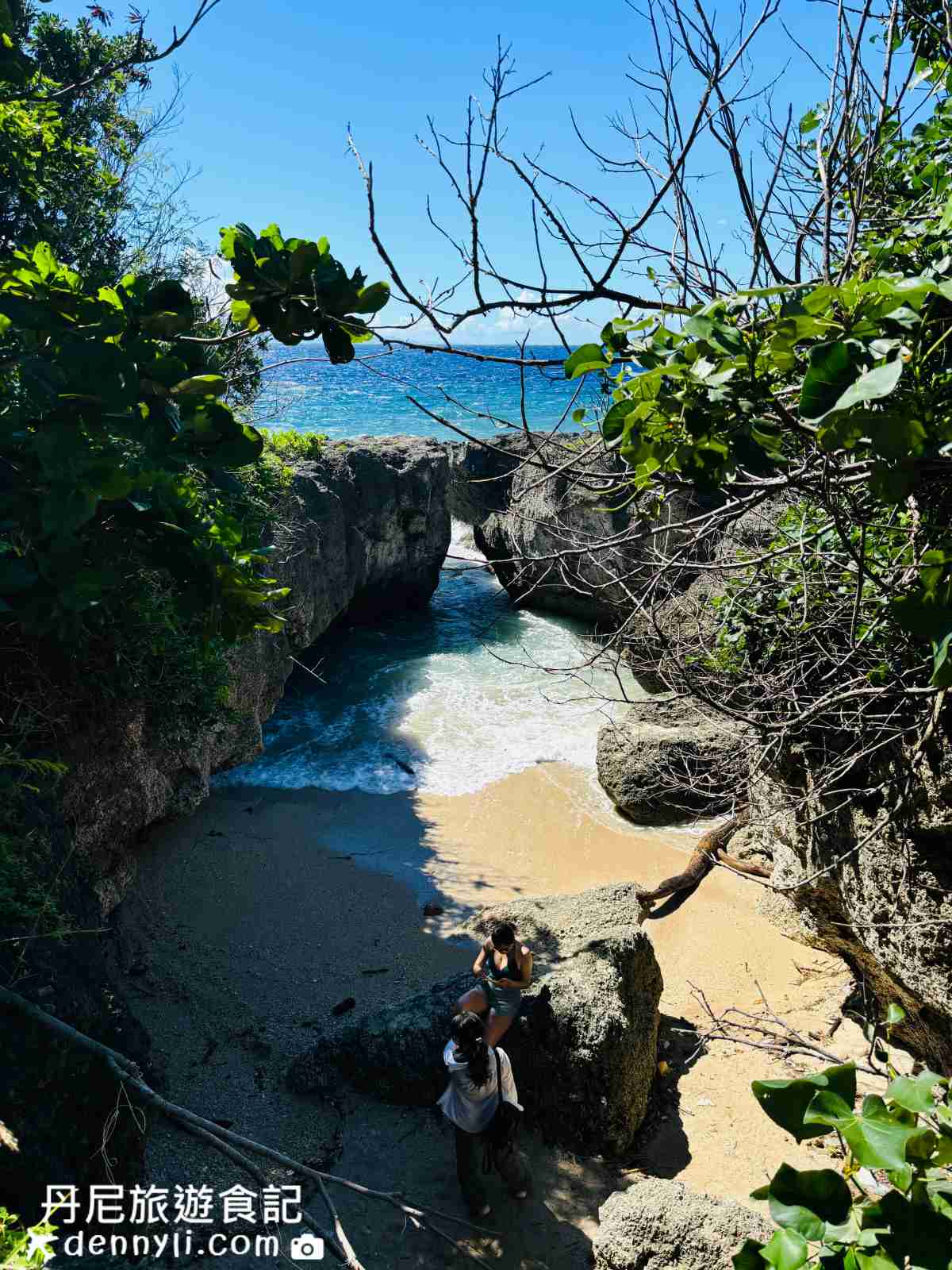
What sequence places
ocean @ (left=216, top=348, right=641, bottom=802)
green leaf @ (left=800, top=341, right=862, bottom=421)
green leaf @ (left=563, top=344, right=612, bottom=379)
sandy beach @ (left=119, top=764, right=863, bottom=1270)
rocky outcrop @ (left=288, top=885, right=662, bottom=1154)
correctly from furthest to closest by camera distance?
ocean @ (left=216, top=348, right=641, bottom=802), rocky outcrop @ (left=288, top=885, right=662, bottom=1154), sandy beach @ (left=119, top=764, right=863, bottom=1270), green leaf @ (left=563, top=344, right=612, bottom=379), green leaf @ (left=800, top=341, right=862, bottom=421)

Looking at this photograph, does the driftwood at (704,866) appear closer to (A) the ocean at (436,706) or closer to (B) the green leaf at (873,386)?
(A) the ocean at (436,706)

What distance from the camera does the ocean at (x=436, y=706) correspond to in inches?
436

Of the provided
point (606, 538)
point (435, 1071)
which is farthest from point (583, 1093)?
point (606, 538)

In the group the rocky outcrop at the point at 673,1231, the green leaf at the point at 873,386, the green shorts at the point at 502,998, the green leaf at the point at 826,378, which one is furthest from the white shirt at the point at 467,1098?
the green leaf at the point at 873,386

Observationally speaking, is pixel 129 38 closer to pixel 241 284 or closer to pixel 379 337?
pixel 241 284

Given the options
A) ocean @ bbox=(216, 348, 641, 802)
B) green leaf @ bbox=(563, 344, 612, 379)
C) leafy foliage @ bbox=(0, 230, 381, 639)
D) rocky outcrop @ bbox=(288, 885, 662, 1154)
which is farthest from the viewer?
ocean @ bbox=(216, 348, 641, 802)

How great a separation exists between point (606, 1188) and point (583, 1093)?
1.53 ft

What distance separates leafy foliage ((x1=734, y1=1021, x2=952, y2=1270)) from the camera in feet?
3.18

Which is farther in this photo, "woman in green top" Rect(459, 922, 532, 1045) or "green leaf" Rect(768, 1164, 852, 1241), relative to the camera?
"woman in green top" Rect(459, 922, 532, 1045)

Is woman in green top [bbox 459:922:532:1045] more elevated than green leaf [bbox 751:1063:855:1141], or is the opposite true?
green leaf [bbox 751:1063:855:1141]

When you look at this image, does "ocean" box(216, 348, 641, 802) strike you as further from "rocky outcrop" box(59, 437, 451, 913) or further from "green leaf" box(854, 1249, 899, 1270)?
"green leaf" box(854, 1249, 899, 1270)

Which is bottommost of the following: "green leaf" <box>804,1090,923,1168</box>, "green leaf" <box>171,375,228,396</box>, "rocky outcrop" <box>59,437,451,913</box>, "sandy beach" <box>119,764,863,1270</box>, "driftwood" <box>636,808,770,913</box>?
"sandy beach" <box>119,764,863,1270</box>

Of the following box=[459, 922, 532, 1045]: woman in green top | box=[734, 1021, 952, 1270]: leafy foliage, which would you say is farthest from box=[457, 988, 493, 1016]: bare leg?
box=[734, 1021, 952, 1270]: leafy foliage

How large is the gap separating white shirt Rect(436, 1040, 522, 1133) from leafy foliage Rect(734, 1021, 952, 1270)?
3.70m
